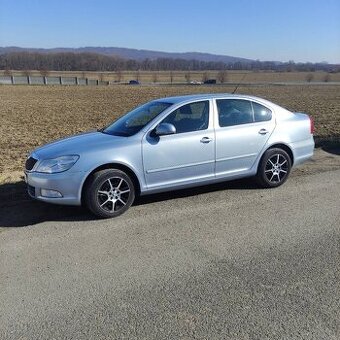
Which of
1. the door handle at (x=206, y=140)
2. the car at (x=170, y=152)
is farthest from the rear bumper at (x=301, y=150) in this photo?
the door handle at (x=206, y=140)

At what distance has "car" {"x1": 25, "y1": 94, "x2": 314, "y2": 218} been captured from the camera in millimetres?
5566

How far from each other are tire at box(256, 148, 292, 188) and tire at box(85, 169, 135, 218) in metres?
2.17

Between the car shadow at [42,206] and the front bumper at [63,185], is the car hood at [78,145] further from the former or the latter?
the car shadow at [42,206]

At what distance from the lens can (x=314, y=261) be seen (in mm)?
A: 4258

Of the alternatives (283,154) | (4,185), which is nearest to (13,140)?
(4,185)

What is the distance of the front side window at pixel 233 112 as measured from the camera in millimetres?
6535

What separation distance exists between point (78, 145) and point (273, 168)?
303cm

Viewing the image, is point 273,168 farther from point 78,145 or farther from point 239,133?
point 78,145

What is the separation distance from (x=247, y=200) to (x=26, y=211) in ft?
10.0

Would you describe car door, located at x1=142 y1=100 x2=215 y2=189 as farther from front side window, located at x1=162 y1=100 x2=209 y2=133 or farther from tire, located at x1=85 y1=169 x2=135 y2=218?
tire, located at x1=85 y1=169 x2=135 y2=218

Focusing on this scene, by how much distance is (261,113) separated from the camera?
6.90 metres

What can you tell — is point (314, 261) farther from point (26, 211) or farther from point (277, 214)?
point (26, 211)

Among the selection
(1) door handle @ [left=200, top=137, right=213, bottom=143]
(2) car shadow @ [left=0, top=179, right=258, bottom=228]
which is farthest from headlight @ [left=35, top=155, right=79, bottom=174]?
(1) door handle @ [left=200, top=137, right=213, bottom=143]

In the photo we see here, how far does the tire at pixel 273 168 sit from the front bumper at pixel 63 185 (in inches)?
111
